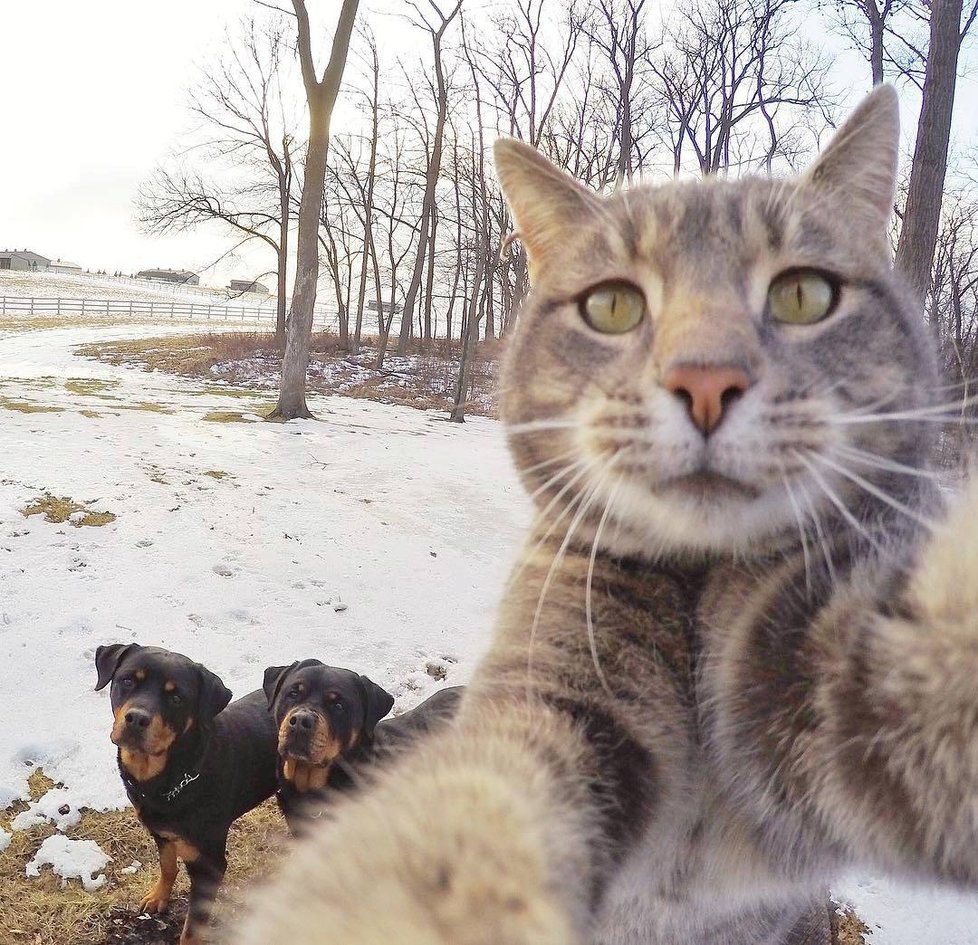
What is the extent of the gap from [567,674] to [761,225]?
953 mm

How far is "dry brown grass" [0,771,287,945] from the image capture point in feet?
9.85

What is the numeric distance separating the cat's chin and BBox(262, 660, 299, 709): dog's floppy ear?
9.37 ft

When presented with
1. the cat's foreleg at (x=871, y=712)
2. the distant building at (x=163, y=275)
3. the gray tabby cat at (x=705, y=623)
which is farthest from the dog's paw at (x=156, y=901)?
the distant building at (x=163, y=275)

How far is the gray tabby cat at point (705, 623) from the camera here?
844mm

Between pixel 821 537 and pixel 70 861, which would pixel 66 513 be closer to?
pixel 70 861

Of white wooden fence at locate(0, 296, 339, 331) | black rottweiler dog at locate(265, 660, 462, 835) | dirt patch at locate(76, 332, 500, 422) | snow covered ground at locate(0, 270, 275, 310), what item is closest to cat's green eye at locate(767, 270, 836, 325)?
black rottweiler dog at locate(265, 660, 462, 835)

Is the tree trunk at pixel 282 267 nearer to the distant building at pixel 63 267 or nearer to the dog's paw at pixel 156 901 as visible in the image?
the dog's paw at pixel 156 901

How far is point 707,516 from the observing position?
1.20 meters

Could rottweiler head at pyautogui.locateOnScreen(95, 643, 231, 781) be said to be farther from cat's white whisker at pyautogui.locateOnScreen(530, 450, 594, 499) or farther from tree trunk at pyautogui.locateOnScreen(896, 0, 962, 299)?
tree trunk at pyautogui.locateOnScreen(896, 0, 962, 299)

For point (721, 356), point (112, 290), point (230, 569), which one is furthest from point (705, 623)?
point (112, 290)

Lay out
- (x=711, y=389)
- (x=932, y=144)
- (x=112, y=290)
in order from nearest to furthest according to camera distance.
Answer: (x=711, y=389) → (x=932, y=144) → (x=112, y=290)

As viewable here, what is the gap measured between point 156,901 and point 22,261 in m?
92.5

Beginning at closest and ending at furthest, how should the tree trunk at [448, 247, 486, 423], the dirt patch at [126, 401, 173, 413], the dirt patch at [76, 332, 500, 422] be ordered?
the dirt patch at [126, 401, 173, 413]
the tree trunk at [448, 247, 486, 423]
the dirt patch at [76, 332, 500, 422]

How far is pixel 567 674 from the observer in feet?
4.18
